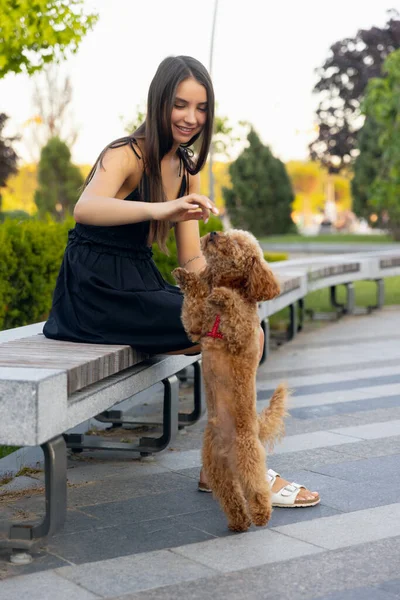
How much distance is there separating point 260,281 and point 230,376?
40 cm

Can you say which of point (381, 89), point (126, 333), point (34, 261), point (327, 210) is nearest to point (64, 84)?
point (327, 210)

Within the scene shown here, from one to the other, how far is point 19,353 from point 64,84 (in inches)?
1697

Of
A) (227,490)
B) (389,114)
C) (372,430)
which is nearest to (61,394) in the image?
(227,490)

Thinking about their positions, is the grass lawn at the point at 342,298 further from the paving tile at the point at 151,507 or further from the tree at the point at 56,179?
the tree at the point at 56,179

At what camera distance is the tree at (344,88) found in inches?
1682

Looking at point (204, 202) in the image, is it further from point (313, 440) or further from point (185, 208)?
point (313, 440)

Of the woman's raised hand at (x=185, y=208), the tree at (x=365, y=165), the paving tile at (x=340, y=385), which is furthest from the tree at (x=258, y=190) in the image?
the woman's raised hand at (x=185, y=208)

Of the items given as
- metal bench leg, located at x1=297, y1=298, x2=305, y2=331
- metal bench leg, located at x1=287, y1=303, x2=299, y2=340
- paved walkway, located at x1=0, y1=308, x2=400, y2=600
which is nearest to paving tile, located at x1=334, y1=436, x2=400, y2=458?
paved walkway, located at x1=0, y1=308, x2=400, y2=600

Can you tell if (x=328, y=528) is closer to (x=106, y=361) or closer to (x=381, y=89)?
(x=106, y=361)

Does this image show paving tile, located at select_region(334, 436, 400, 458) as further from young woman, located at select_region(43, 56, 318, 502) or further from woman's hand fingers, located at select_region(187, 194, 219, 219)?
woman's hand fingers, located at select_region(187, 194, 219, 219)

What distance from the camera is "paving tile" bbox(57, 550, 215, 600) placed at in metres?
3.19

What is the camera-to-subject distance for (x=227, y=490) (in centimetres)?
368

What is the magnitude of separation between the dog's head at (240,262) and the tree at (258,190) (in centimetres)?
3368

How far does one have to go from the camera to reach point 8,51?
38.6 feet
